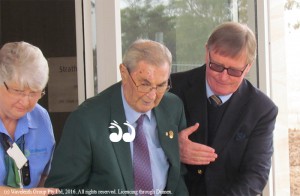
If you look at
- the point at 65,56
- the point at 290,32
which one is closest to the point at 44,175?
the point at 65,56

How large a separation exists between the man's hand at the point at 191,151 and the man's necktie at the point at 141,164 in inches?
7.2

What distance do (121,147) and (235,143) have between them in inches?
19.5

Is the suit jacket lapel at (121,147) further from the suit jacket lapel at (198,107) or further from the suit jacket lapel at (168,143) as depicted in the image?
the suit jacket lapel at (198,107)

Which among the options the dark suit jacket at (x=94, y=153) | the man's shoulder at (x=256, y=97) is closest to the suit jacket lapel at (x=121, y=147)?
the dark suit jacket at (x=94, y=153)

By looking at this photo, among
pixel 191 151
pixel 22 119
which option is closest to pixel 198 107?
pixel 191 151

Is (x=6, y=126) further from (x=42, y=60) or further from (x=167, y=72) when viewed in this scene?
(x=167, y=72)

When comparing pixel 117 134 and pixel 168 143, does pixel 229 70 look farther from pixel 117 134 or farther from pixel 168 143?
pixel 117 134

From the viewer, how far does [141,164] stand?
1379 mm

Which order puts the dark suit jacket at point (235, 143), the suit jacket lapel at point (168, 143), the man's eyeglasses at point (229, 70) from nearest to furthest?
the suit jacket lapel at point (168, 143), the man's eyeglasses at point (229, 70), the dark suit jacket at point (235, 143)

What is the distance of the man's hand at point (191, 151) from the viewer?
153 cm

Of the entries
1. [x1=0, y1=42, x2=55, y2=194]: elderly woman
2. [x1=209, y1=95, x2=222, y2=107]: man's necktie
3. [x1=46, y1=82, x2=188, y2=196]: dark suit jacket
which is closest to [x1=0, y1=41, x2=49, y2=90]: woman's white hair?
[x1=0, y1=42, x2=55, y2=194]: elderly woman

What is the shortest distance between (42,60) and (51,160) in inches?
13.1

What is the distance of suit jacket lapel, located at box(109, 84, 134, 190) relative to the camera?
4.42 ft

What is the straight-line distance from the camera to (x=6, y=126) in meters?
1.40
